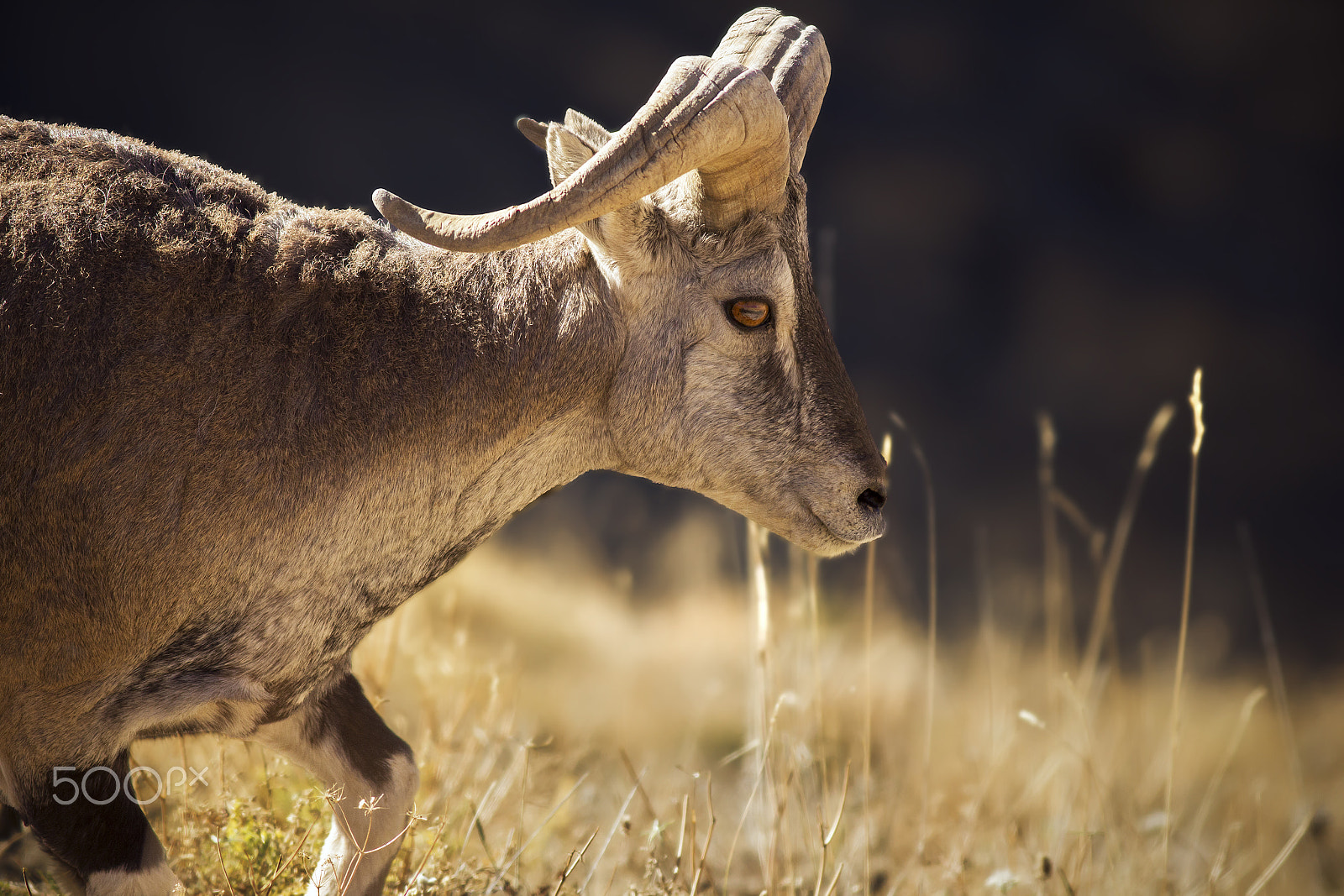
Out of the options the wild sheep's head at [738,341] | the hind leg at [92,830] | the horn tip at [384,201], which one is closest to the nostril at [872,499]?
the wild sheep's head at [738,341]

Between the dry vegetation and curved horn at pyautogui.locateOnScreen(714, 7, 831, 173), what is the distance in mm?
1538

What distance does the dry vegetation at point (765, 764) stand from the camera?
3.25 metres

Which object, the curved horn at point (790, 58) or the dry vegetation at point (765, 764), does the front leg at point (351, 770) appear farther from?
the curved horn at point (790, 58)

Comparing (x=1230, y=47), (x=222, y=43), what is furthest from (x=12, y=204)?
(x=1230, y=47)

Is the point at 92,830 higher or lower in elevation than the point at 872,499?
lower

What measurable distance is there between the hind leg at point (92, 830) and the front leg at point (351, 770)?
0.39 m

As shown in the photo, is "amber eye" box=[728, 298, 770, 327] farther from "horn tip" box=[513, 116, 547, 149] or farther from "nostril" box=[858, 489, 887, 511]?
"horn tip" box=[513, 116, 547, 149]

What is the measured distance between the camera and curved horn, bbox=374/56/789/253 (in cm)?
229

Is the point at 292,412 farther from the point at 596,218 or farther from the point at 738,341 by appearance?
the point at 738,341

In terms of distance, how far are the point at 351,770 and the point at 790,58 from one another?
244 centimetres

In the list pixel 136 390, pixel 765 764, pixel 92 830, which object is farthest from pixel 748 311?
pixel 92 830

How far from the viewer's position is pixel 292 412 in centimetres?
242

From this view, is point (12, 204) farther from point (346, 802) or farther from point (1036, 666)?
point (1036, 666)

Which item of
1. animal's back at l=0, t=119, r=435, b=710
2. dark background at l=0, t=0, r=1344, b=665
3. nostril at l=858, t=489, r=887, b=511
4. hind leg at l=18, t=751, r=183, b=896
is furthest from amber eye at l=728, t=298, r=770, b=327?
dark background at l=0, t=0, r=1344, b=665
